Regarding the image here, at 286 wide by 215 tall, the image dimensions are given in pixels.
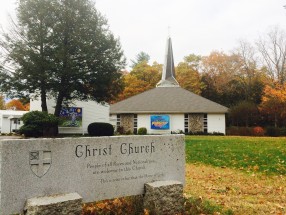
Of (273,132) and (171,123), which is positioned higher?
(171,123)

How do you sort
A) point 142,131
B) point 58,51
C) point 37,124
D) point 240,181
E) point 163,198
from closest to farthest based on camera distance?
point 163,198 → point 240,181 → point 37,124 → point 58,51 → point 142,131

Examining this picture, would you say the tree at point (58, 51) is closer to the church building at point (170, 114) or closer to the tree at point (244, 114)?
the church building at point (170, 114)

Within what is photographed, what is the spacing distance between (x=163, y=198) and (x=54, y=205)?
1.77 meters

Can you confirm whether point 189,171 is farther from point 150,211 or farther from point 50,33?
point 50,33

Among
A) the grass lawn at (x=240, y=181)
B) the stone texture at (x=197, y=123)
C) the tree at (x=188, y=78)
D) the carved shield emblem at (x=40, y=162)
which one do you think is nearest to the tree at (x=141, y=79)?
the tree at (x=188, y=78)

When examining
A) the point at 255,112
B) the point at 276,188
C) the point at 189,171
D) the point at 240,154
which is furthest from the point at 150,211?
the point at 255,112

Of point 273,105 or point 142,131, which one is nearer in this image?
point 142,131

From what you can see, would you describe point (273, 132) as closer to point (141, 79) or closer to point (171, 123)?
point (171, 123)

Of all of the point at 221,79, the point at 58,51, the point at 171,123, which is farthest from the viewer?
the point at 221,79

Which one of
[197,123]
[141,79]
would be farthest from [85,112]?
[141,79]

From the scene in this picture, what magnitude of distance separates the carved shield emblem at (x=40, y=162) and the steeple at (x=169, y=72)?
124ft

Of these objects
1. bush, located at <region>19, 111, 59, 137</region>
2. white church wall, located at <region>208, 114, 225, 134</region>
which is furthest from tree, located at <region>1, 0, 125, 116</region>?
white church wall, located at <region>208, 114, 225, 134</region>

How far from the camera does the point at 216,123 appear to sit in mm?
31922

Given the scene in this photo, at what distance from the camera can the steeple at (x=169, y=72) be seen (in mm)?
42062
